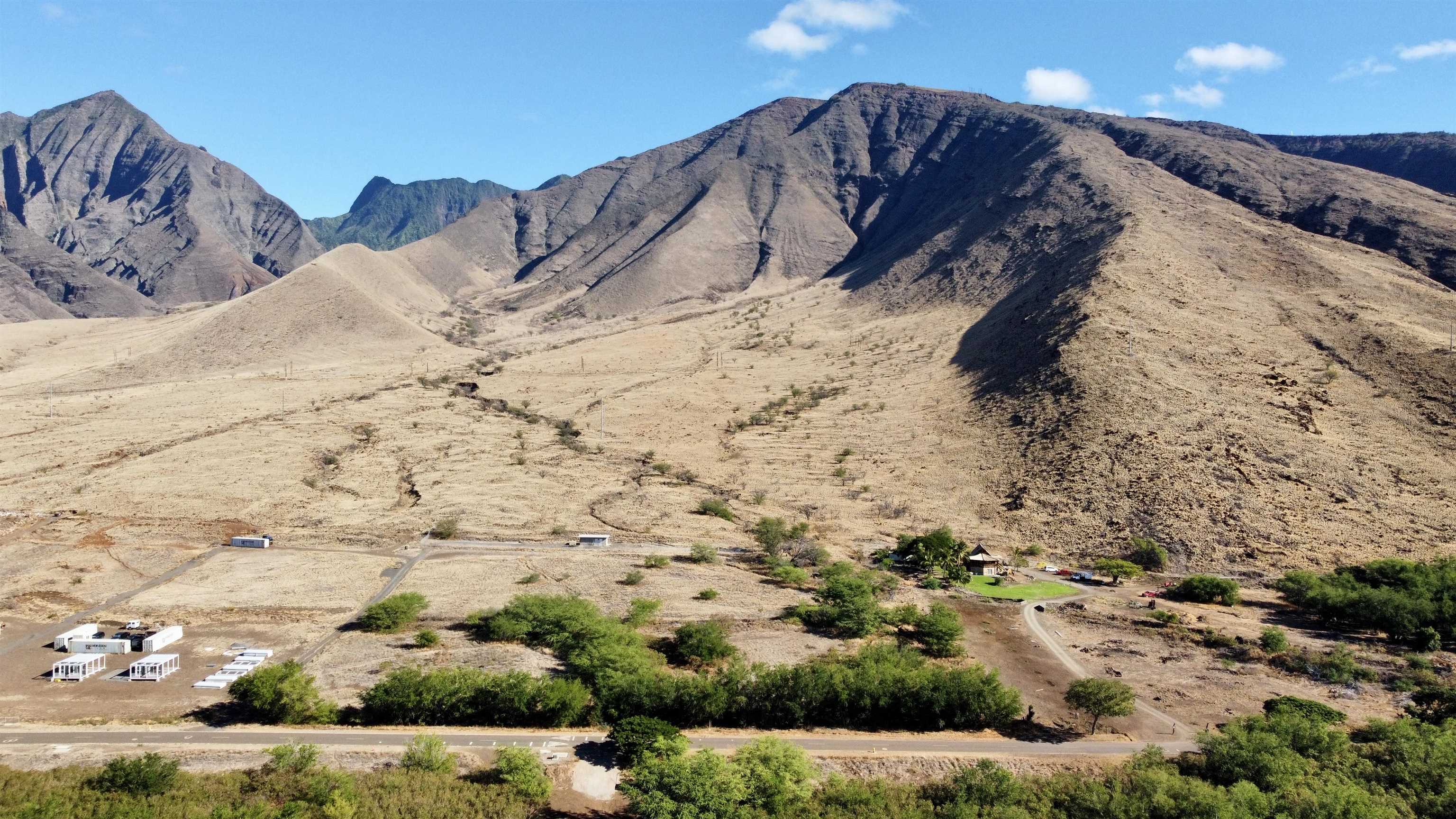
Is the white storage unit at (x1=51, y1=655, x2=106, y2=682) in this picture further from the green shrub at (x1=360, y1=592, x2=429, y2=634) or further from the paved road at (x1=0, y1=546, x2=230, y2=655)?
the green shrub at (x1=360, y1=592, x2=429, y2=634)

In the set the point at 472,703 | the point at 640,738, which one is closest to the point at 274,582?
the point at 472,703

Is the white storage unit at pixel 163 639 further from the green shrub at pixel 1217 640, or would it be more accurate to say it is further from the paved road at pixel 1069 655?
the green shrub at pixel 1217 640

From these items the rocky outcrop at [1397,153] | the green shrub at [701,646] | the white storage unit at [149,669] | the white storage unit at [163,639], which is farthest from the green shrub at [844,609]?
the rocky outcrop at [1397,153]

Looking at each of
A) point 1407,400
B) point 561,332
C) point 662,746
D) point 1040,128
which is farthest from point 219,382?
point 1040,128

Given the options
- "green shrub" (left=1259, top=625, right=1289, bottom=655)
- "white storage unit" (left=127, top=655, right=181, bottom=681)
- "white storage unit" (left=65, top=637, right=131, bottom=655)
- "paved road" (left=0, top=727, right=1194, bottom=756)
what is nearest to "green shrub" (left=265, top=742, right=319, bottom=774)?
"paved road" (left=0, top=727, right=1194, bottom=756)

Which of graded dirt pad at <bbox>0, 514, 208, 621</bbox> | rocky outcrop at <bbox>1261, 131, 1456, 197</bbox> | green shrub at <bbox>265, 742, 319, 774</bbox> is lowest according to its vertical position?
green shrub at <bbox>265, 742, 319, 774</bbox>

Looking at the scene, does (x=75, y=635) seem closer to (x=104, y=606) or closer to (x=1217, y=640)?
(x=104, y=606)
